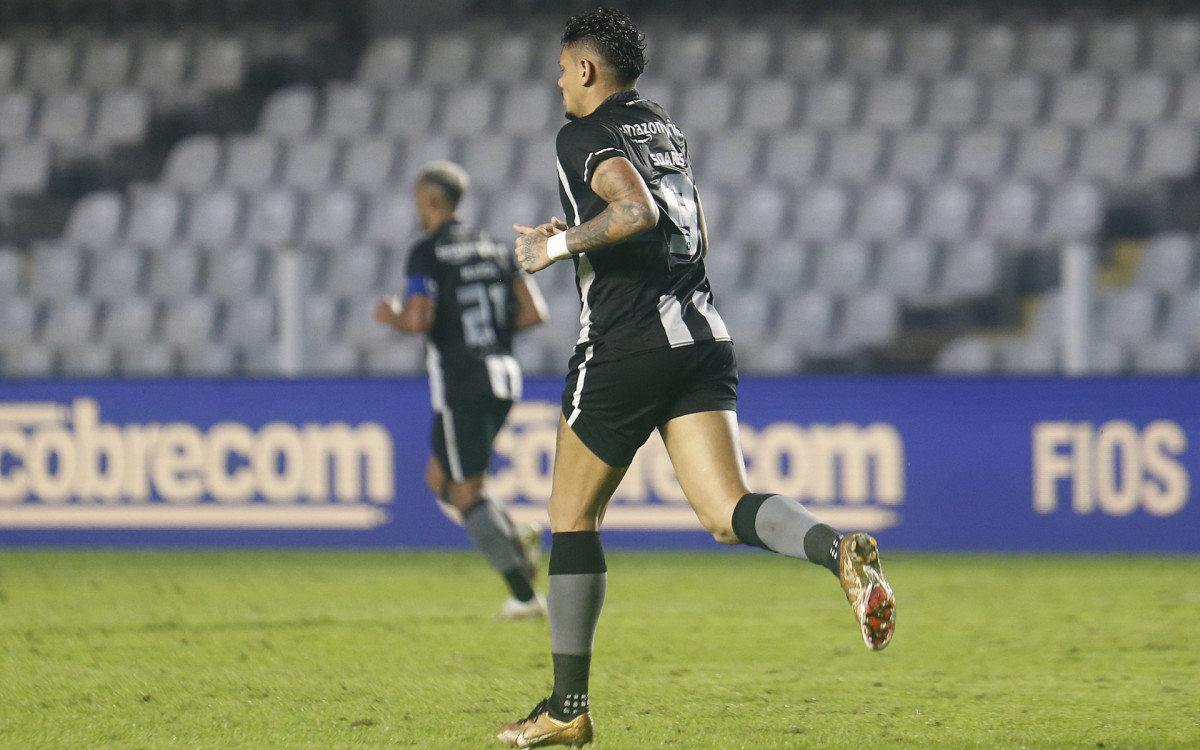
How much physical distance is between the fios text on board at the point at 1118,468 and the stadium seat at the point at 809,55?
6.26m

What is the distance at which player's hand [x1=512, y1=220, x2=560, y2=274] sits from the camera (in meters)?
3.90

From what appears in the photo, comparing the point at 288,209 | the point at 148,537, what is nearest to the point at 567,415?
the point at 148,537

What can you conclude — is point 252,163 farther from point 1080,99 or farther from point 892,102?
point 1080,99

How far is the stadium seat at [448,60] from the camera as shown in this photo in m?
15.0

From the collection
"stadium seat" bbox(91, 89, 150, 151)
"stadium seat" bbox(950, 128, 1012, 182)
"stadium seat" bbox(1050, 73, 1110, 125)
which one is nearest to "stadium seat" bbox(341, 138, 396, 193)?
"stadium seat" bbox(91, 89, 150, 151)

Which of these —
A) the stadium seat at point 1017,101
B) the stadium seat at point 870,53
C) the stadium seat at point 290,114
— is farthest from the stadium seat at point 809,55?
the stadium seat at point 290,114

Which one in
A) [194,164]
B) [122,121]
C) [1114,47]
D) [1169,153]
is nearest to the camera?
[1169,153]

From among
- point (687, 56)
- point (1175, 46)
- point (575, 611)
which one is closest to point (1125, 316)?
point (1175, 46)

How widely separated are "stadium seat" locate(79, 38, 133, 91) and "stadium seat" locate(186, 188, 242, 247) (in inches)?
106

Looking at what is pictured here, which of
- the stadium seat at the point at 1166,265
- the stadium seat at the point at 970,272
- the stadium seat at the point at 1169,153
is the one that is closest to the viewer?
the stadium seat at the point at 970,272

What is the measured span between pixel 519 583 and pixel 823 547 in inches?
116

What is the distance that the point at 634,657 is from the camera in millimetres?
5637

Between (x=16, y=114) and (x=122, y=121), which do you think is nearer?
(x=122, y=121)

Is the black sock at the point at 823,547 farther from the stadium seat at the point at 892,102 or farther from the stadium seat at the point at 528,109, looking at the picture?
the stadium seat at the point at 528,109
